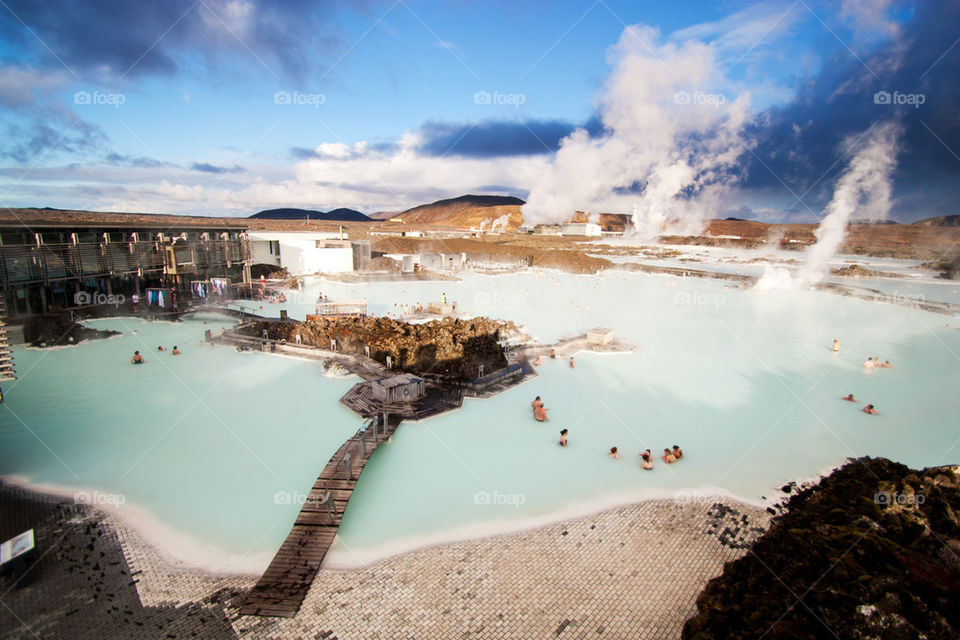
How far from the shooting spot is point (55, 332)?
59.2 feet

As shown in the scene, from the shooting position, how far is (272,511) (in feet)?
27.3

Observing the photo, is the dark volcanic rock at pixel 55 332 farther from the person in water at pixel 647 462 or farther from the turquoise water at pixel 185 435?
the person in water at pixel 647 462

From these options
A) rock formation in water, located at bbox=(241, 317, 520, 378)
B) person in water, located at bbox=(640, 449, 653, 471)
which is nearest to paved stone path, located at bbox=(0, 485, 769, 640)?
person in water, located at bbox=(640, 449, 653, 471)

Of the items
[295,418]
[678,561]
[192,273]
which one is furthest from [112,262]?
[678,561]

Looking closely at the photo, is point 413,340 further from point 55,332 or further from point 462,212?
point 462,212

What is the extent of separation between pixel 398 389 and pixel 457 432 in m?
2.34

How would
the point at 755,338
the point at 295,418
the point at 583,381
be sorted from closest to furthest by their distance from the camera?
the point at 295,418 → the point at 583,381 → the point at 755,338

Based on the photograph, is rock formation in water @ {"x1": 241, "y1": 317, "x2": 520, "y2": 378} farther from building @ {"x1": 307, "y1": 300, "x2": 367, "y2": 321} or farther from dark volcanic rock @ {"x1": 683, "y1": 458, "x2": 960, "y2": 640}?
dark volcanic rock @ {"x1": 683, "y1": 458, "x2": 960, "y2": 640}

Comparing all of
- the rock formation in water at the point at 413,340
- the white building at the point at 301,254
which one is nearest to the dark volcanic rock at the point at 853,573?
the rock formation in water at the point at 413,340

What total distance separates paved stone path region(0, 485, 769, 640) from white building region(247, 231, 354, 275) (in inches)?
1172

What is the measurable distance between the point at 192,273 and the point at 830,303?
4244cm

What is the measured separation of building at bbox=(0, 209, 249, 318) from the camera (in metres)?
18.9

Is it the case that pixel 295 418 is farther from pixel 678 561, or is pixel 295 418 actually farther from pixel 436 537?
pixel 678 561

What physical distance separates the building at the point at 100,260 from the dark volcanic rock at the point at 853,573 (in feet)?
84.6
